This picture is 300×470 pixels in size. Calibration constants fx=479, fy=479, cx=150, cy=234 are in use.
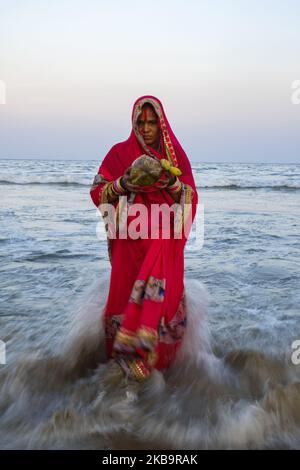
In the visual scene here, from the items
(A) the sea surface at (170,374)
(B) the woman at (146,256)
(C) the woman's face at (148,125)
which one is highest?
(C) the woman's face at (148,125)

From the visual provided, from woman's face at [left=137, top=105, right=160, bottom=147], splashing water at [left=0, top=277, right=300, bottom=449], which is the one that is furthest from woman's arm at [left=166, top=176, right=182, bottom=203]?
splashing water at [left=0, top=277, right=300, bottom=449]

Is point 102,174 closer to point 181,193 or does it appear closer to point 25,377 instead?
point 181,193

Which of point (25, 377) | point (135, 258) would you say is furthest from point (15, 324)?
point (135, 258)

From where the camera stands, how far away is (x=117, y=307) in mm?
3168

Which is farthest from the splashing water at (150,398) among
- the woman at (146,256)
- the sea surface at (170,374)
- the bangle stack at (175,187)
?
the bangle stack at (175,187)

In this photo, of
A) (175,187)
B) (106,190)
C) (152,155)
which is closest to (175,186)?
(175,187)

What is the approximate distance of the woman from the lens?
2.86m

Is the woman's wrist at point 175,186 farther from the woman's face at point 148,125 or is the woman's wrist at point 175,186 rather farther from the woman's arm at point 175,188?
the woman's face at point 148,125

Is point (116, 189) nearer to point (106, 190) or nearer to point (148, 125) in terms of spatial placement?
point (106, 190)

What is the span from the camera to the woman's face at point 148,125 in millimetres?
3061

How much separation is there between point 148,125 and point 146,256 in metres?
0.84

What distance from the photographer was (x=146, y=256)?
295 centimetres

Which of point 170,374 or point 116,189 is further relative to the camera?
point 170,374

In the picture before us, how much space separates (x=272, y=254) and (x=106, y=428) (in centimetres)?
522
